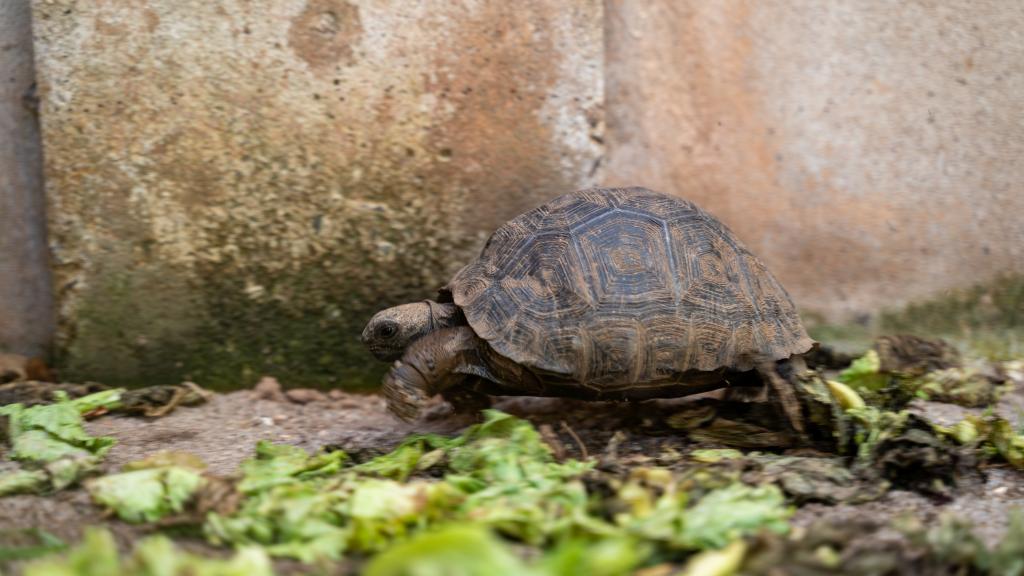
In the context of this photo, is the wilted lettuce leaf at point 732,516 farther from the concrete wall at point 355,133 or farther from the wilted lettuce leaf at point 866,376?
the concrete wall at point 355,133

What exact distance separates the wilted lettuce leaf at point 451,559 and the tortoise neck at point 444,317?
168 cm

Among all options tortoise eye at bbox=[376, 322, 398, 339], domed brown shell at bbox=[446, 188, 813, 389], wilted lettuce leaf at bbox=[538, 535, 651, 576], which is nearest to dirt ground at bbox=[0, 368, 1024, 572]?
domed brown shell at bbox=[446, 188, 813, 389]

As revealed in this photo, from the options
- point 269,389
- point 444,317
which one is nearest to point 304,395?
point 269,389

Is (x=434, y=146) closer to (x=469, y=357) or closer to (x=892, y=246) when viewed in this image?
(x=469, y=357)

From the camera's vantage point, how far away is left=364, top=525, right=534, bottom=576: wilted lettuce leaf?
63.5 inches

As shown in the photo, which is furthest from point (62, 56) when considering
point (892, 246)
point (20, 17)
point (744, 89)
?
point (892, 246)

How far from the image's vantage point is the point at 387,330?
10.8ft

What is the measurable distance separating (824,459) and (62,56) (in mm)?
3249

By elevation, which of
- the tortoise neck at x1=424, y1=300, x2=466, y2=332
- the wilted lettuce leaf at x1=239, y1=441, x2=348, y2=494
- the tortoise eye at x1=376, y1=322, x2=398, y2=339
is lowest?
the wilted lettuce leaf at x1=239, y1=441, x2=348, y2=494

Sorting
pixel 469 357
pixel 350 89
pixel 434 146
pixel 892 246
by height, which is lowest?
pixel 469 357

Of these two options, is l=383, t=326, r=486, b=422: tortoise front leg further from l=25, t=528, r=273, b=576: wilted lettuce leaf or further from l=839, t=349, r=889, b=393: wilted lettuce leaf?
l=839, t=349, r=889, b=393: wilted lettuce leaf

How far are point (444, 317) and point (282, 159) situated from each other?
102 centimetres

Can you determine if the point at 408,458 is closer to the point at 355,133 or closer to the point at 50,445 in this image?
the point at 50,445

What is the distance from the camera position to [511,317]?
3.05 meters
